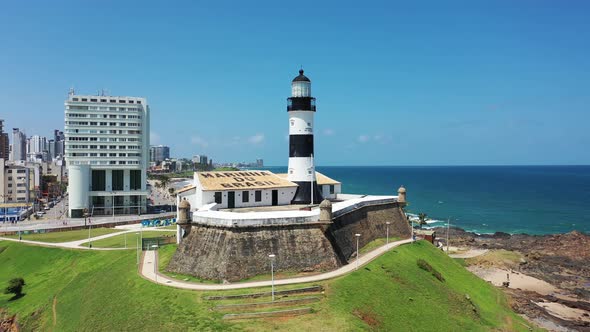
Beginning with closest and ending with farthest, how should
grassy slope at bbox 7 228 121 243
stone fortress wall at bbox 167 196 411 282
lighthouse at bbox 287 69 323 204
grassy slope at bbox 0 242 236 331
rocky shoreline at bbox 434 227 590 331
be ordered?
grassy slope at bbox 0 242 236 331 < stone fortress wall at bbox 167 196 411 282 < rocky shoreline at bbox 434 227 590 331 < lighthouse at bbox 287 69 323 204 < grassy slope at bbox 7 228 121 243

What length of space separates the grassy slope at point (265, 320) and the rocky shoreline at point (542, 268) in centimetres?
484

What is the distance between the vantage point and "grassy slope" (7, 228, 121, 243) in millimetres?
48312

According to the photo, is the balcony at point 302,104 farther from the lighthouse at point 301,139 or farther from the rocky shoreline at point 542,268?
the rocky shoreline at point 542,268

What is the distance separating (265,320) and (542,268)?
4605cm

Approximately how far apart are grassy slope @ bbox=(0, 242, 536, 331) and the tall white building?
32.5 m

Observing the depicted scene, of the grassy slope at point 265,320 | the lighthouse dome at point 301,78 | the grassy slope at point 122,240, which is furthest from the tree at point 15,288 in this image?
the lighthouse dome at point 301,78

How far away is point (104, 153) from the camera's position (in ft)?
243

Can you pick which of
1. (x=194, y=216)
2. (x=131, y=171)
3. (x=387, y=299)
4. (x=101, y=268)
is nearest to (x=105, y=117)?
(x=131, y=171)

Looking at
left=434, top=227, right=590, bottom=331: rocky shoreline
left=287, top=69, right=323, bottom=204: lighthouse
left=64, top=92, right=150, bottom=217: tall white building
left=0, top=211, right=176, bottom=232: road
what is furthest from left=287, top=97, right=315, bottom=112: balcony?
left=64, top=92, right=150, bottom=217: tall white building

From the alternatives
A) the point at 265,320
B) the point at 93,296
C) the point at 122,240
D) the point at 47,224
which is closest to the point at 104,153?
the point at 47,224

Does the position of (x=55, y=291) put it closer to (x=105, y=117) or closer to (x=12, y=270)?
(x=12, y=270)

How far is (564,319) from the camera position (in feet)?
117

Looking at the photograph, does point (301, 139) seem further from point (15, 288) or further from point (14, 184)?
point (14, 184)

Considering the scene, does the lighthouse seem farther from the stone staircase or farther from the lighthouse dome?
the stone staircase
